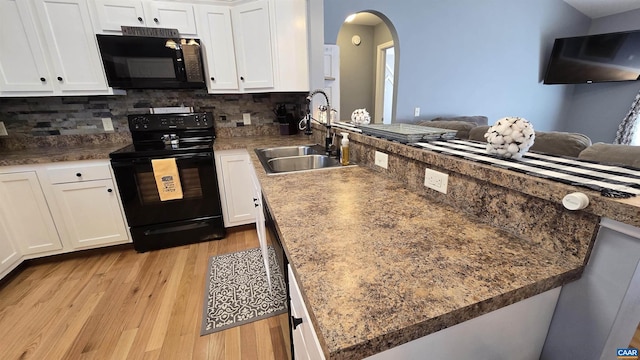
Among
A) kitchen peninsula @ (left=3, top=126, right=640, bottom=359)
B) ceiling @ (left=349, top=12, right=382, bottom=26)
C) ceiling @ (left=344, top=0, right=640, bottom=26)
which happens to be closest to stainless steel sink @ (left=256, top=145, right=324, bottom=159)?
kitchen peninsula @ (left=3, top=126, right=640, bottom=359)

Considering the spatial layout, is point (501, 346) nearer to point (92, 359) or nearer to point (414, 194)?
point (414, 194)

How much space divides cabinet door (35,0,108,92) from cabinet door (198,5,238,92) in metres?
0.83

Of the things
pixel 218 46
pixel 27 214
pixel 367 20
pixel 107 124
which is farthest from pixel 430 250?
pixel 367 20

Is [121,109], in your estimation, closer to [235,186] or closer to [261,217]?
[235,186]

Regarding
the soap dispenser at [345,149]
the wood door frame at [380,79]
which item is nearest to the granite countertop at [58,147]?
the soap dispenser at [345,149]

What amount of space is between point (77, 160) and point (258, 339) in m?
1.95

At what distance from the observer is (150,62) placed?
212 cm

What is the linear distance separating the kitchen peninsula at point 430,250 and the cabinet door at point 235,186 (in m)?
1.52

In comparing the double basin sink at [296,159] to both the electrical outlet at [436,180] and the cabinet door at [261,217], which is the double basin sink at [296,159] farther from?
the electrical outlet at [436,180]

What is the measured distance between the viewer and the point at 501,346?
0.63m

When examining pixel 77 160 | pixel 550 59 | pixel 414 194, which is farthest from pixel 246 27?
pixel 550 59

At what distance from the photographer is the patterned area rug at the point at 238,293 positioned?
5.17 feet

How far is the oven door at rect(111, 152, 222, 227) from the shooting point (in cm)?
207

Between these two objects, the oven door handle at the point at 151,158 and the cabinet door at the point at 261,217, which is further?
the oven door handle at the point at 151,158
